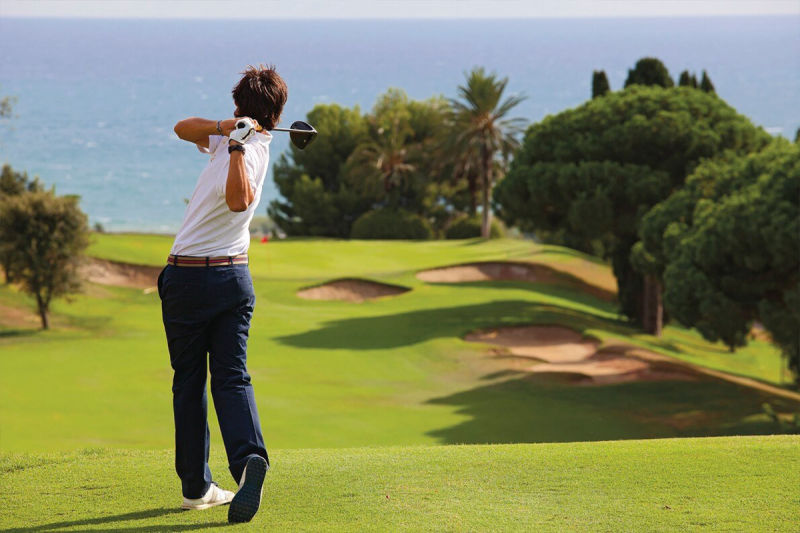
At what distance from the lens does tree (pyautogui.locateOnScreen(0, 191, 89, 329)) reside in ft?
79.1

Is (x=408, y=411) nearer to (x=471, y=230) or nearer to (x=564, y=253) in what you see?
(x=564, y=253)

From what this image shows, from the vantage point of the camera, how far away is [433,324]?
27.7m

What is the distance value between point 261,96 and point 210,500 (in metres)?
2.23

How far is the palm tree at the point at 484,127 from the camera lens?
5459 cm

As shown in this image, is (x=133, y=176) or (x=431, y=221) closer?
(x=431, y=221)

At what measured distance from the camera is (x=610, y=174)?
95.2ft

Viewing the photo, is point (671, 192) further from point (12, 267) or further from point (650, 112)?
point (12, 267)

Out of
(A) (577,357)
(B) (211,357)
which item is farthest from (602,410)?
(B) (211,357)

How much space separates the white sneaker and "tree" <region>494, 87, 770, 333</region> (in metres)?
24.4

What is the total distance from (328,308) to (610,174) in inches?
365

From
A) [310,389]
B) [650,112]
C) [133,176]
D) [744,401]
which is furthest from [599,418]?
[133,176]

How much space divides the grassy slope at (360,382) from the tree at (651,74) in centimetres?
797

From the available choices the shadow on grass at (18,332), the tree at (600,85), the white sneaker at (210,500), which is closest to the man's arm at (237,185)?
the white sneaker at (210,500)

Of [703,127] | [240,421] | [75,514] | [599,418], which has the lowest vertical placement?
[599,418]
